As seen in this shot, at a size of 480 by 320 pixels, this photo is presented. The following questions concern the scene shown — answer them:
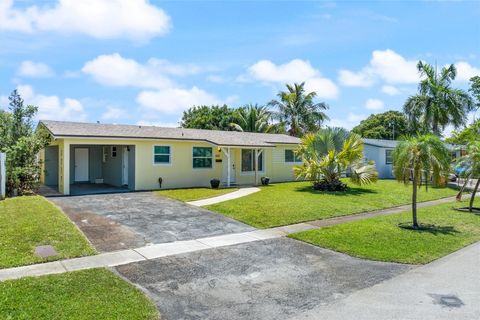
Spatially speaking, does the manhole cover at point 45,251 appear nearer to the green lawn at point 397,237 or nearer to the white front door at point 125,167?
the green lawn at point 397,237

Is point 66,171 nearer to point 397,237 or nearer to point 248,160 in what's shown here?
point 248,160

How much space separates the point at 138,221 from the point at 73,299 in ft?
18.9

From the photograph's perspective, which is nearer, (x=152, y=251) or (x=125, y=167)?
(x=152, y=251)

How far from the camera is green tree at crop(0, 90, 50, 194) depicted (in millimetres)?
15492

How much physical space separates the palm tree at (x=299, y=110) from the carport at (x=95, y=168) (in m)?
20.2

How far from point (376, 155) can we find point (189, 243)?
25321 mm

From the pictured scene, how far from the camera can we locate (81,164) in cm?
2111

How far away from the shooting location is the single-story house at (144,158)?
1716 centimetres

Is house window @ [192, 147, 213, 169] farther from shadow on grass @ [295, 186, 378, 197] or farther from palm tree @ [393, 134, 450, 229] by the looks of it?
palm tree @ [393, 134, 450, 229]

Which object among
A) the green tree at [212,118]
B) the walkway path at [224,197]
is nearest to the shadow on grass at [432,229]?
the walkway path at [224,197]

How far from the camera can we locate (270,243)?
909cm

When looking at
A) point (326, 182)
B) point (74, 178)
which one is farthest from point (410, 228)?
point (74, 178)

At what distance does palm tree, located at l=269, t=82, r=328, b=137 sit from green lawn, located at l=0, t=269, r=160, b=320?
1260 inches

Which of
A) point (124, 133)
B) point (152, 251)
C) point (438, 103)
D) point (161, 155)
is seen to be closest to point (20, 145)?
point (124, 133)
